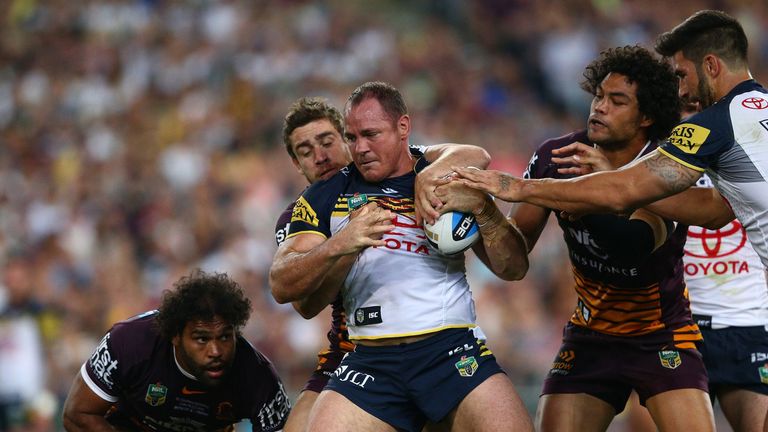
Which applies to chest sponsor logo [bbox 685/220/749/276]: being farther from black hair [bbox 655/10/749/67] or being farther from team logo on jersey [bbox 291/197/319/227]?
team logo on jersey [bbox 291/197/319/227]

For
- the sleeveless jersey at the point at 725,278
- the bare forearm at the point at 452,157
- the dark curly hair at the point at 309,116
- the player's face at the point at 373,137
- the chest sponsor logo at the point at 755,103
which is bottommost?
the sleeveless jersey at the point at 725,278

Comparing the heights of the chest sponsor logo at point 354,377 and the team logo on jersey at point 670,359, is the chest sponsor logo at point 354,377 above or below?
above

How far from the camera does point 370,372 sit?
5.57 metres

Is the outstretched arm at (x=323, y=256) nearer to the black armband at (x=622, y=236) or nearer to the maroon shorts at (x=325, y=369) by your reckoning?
the maroon shorts at (x=325, y=369)

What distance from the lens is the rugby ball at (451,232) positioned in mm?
5426

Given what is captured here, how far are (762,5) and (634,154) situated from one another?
8.78 metres

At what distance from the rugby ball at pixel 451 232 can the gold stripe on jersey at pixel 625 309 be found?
119cm

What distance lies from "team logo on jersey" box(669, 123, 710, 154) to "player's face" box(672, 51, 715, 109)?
26cm

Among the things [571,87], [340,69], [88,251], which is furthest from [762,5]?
[88,251]

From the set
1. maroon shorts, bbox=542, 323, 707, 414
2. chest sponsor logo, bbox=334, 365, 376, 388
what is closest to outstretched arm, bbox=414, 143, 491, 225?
chest sponsor logo, bbox=334, 365, 376, 388

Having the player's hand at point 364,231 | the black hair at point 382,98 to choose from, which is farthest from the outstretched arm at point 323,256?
the black hair at point 382,98

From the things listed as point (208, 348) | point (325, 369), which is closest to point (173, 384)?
point (208, 348)

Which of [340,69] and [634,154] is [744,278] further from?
[340,69]

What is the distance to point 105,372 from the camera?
6859 mm
